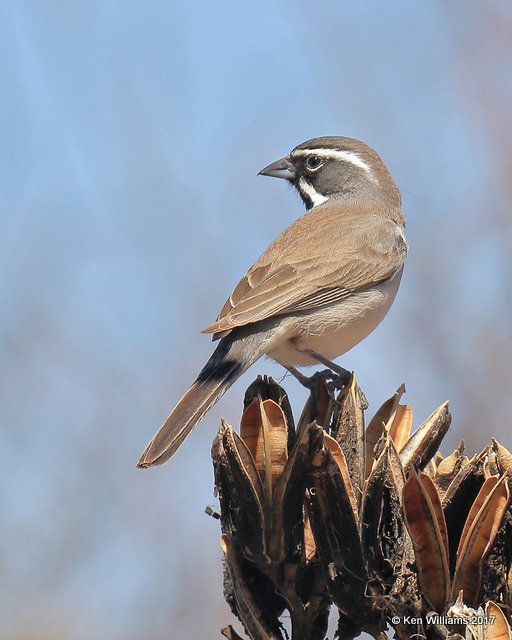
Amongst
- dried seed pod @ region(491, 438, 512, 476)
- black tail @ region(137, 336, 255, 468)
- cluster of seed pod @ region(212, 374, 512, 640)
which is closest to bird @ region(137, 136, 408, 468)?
black tail @ region(137, 336, 255, 468)

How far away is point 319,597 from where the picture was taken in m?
2.74

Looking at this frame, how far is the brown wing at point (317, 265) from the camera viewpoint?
5.34m

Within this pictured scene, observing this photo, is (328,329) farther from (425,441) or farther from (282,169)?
(425,441)

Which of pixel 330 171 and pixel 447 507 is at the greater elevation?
pixel 330 171

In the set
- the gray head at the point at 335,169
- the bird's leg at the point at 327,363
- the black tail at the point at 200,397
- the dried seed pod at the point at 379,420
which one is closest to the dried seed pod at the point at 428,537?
the dried seed pod at the point at 379,420

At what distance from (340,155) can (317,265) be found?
163cm

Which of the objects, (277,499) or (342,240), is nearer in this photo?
(277,499)

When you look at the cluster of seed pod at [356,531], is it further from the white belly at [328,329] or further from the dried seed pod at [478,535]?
the white belly at [328,329]

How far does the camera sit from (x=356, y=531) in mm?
2676

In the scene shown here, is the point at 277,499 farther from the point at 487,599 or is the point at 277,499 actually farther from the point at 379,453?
the point at 487,599

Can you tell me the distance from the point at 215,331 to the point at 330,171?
8.84 feet

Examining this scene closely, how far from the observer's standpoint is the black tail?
396 cm

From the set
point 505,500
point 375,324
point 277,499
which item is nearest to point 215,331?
point 375,324

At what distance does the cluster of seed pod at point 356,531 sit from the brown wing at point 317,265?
204cm
